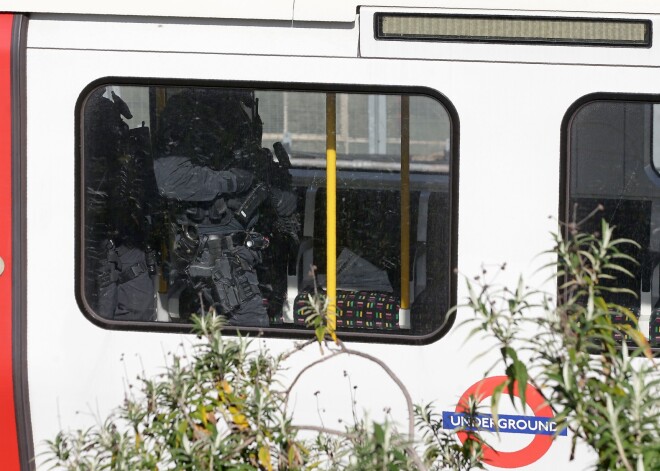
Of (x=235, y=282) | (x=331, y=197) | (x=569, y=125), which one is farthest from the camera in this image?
(x=235, y=282)

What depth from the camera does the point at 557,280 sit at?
3.93 metres

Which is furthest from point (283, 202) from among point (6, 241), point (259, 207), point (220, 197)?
point (6, 241)

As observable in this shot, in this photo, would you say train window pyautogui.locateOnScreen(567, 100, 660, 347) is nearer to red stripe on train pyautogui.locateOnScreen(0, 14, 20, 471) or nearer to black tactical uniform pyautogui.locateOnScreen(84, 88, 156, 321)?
black tactical uniform pyautogui.locateOnScreen(84, 88, 156, 321)

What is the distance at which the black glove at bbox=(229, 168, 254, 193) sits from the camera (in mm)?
4160

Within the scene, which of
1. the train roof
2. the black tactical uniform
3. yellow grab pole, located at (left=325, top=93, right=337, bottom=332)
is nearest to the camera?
the train roof

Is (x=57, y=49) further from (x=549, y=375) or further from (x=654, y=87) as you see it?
(x=549, y=375)

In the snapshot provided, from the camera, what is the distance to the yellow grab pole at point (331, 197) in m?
4.07

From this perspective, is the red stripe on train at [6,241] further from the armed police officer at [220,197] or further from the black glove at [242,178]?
the black glove at [242,178]

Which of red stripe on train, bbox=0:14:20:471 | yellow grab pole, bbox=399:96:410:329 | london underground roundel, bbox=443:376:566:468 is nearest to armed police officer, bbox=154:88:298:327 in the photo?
yellow grab pole, bbox=399:96:410:329

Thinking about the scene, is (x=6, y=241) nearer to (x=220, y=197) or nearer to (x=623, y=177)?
(x=220, y=197)

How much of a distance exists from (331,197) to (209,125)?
0.57m

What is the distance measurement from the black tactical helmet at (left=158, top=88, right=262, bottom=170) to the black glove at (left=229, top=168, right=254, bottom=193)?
5 centimetres

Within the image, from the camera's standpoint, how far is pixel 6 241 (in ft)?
13.6

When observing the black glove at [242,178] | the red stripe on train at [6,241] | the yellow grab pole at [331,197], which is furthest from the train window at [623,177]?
the red stripe on train at [6,241]
